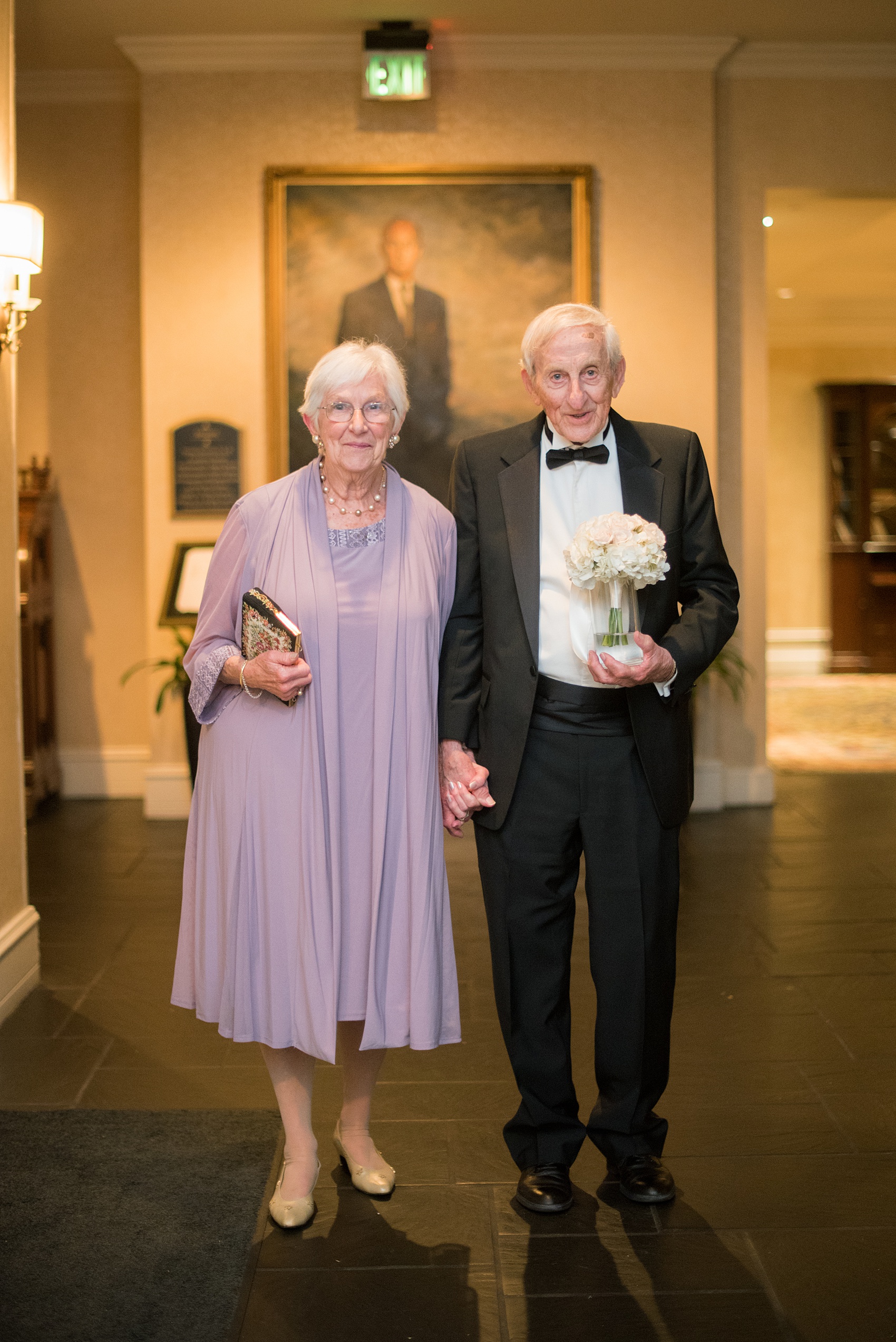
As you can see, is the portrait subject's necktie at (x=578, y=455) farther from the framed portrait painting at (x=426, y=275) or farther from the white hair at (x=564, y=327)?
the framed portrait painting at (x=426, y=275)

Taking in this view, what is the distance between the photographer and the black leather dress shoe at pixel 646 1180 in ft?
8.77

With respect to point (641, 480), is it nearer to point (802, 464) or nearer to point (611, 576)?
point (611, 576)

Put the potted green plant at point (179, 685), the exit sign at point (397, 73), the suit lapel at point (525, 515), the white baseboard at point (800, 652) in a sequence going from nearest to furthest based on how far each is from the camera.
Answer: the suit lapel at point (525, 515), the exit sign at point (397, 73), the potted green plant at point (179, 685), the white baseboard at point (800, 652)

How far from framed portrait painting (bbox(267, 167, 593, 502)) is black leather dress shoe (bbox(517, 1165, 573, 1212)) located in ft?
14.2

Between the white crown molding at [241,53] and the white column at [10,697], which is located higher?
the white crown molding at [241,53]

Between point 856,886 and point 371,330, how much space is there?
3559 millimetres

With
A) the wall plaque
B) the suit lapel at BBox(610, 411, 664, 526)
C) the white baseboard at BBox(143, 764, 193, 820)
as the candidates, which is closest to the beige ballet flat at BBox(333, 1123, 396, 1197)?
the suit lapel at BBox(610, 411, 664, 526)

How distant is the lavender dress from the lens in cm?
251

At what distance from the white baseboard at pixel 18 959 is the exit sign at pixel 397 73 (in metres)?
4.18

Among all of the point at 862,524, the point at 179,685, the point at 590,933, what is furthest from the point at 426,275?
the point at 862,524

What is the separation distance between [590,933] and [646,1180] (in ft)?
1.77

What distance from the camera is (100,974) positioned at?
4.18 meters

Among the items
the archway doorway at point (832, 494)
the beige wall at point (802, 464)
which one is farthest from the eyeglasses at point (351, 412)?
the beige wall at point (802, 464)

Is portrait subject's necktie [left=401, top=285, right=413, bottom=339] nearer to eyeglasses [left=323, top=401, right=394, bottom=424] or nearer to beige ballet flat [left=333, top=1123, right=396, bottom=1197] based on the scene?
eyeglasses [left=323, top=401, right=394, bottom=424]
